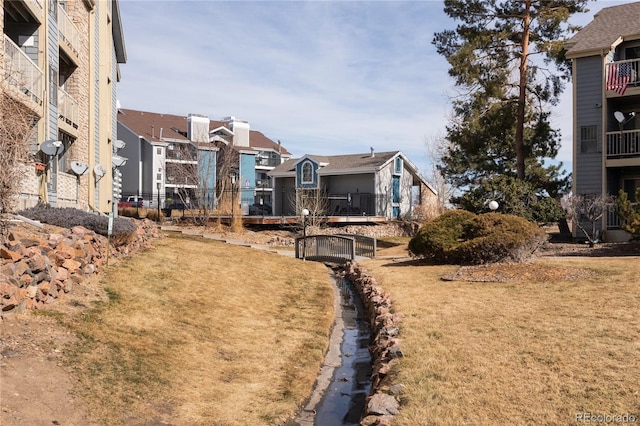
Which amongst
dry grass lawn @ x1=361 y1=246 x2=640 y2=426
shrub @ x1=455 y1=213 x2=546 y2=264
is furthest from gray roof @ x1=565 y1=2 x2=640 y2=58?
dry grass lawn @ x1=361 y1=246 x2=640 y2=426

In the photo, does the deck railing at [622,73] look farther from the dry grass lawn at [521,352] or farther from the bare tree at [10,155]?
the bare tree at [10,155]

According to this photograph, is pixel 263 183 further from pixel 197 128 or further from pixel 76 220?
pixel 76 220

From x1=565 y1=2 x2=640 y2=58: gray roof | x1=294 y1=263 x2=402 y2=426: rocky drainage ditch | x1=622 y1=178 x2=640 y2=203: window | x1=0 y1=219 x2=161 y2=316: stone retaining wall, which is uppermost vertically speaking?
x1=565 y1=2 x2=640 y2=58: gray roof

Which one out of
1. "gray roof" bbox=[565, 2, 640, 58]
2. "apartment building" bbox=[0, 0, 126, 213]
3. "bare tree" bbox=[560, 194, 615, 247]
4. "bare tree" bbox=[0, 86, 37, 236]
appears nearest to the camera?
"bare tree" bbox=[0, 86, 37, 236]

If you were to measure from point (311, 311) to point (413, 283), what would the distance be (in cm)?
286

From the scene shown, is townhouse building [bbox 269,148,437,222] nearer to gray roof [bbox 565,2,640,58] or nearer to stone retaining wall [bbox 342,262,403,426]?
gray roof [bbox 565,2,640,58]

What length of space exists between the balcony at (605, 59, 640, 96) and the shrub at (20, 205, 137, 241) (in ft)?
65.0

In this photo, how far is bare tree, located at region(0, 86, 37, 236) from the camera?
304 inches

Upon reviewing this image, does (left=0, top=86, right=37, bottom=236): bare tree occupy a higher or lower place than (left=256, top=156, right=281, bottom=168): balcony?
lower

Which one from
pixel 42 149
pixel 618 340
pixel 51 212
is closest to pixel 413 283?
pixel 618 340

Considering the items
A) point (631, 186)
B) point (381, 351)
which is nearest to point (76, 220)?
point (381, 351)

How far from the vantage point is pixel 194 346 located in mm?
8219

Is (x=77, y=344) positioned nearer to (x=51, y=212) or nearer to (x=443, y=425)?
(x=443, y=425)

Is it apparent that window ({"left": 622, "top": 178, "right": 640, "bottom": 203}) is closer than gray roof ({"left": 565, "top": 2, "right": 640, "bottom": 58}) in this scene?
No
